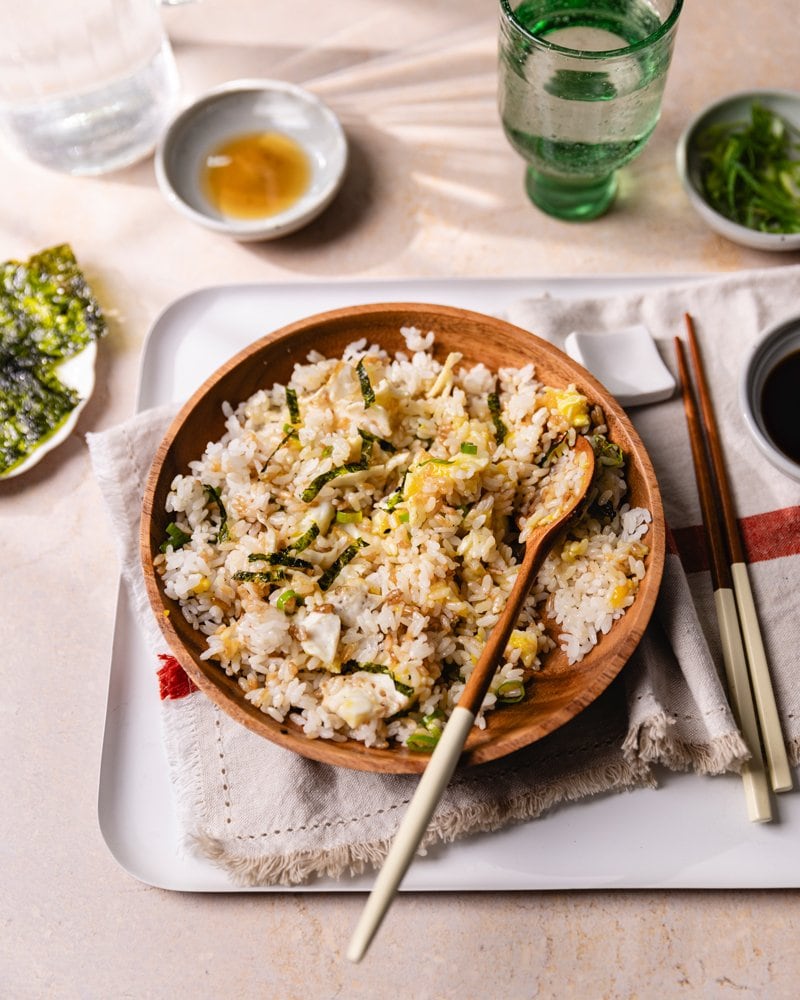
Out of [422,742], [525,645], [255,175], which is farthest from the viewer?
[255,175]

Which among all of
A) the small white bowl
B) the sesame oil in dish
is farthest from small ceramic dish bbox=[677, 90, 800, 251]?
the sesame oil in dish

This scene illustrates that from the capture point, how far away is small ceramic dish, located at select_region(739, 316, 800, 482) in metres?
1.73

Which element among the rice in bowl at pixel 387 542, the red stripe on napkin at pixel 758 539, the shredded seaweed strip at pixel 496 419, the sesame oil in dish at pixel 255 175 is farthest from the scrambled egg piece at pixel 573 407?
the sesame oil in dish at pixel 255 175

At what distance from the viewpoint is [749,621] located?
1682 mm

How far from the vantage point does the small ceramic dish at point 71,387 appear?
2055 mm

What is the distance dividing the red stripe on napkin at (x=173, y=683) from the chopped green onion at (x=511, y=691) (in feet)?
1.90

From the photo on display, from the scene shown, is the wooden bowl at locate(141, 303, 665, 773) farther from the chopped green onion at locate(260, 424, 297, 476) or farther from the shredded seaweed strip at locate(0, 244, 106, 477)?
the shredded seaweed strip at locate(0, 244, 106, 477)

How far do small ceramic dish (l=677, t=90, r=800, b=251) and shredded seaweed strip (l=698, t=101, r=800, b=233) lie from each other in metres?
0.02

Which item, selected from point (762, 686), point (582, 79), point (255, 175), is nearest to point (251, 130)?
point (255, 175)

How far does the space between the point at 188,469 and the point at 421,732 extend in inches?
27.1

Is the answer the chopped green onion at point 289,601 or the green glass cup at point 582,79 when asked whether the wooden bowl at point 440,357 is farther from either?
the green glass cup at point 582,79

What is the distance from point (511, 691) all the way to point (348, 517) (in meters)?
0.43

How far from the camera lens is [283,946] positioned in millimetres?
1622

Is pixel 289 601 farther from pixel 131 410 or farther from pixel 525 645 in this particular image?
pixel 131 410
